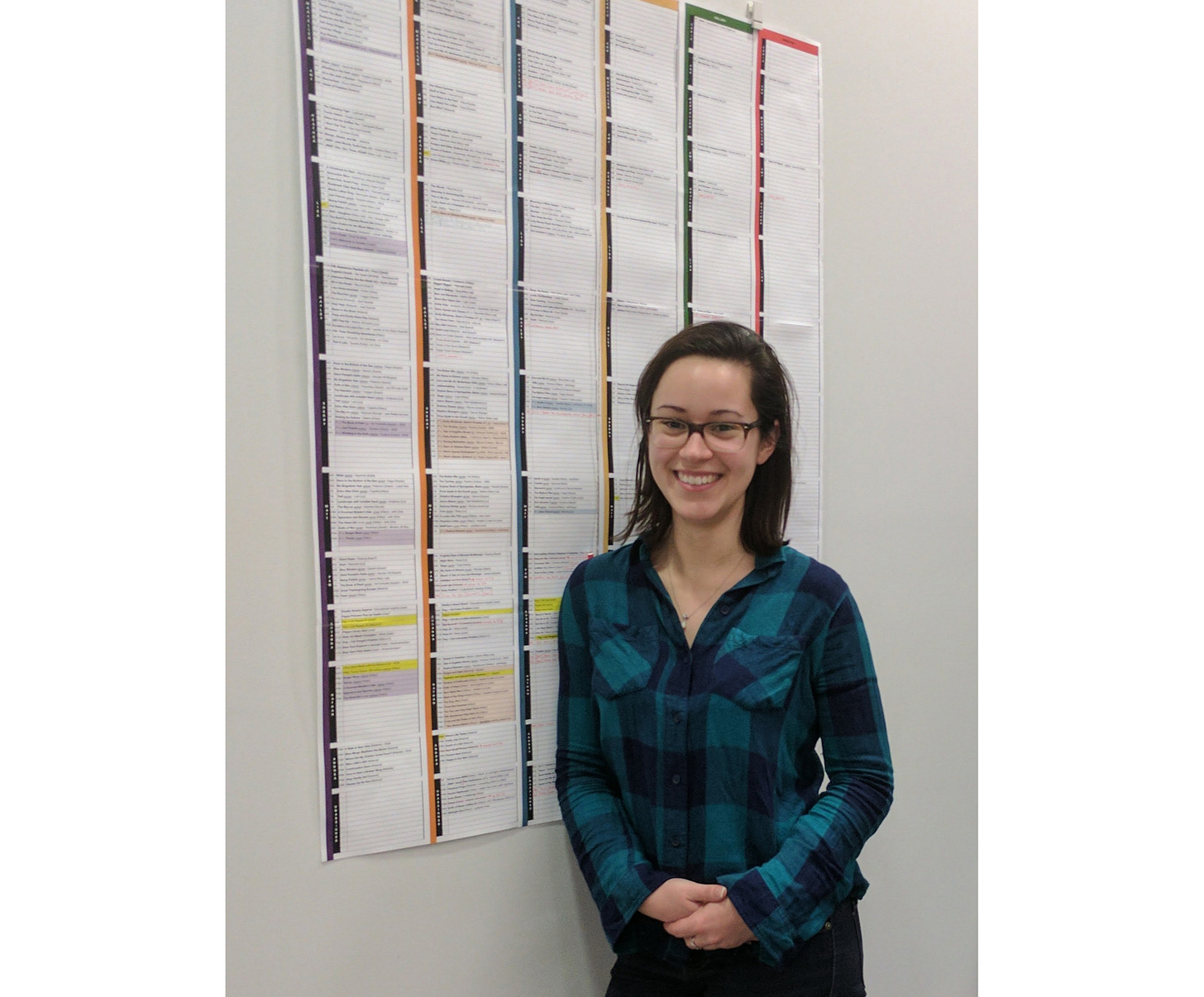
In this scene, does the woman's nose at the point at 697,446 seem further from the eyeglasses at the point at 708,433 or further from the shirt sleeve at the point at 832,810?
the shirt sleeve at the point at 832,810

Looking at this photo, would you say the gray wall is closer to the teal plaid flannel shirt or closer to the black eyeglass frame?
the teal plaid flannel shirt

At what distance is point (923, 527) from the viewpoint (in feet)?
6.14

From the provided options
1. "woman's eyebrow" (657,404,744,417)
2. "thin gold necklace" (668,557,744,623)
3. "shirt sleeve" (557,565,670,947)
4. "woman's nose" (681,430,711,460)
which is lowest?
"shirt sleeve" (557,565,670,947)

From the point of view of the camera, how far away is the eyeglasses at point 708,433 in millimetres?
1290

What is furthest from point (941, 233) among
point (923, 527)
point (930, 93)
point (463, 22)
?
point (463, 22)

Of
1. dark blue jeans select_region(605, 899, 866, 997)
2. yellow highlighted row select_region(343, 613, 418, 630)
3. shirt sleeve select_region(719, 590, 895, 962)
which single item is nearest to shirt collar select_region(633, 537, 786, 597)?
shirt sleeve select_region(719, 590, 895, 962)

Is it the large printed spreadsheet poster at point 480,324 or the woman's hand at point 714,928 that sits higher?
the large printed spreadsheet poster at point 480,324

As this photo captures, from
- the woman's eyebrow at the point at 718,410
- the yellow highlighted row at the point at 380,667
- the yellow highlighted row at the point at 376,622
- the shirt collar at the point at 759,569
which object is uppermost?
the woman's eyebrow at the point at 718,410

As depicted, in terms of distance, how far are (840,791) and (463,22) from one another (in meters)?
1.23

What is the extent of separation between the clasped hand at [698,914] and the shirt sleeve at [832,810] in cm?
2

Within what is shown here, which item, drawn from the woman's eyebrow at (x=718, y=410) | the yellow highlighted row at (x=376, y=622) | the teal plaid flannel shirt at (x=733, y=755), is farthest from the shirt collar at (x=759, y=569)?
the yellow highlighted row at (x=376, y=622)

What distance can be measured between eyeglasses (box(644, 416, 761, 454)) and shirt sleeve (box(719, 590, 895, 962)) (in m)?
0.28

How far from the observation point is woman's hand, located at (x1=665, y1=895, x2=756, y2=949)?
1199 millimetres

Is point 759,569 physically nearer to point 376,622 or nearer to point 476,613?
point 476,613
